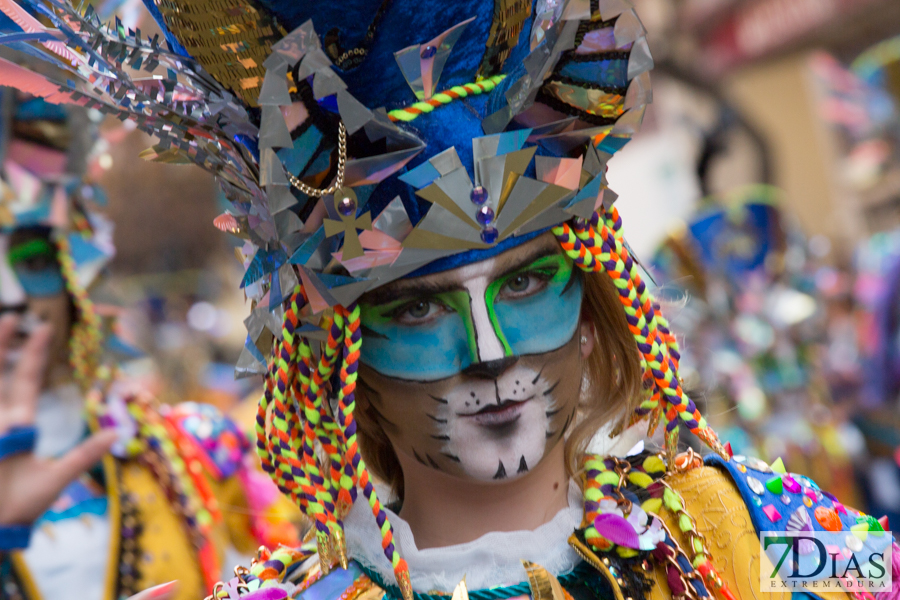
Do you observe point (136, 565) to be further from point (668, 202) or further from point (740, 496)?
point (668, 202)

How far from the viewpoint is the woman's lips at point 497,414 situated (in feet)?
4.43

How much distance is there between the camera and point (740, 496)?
1444 mm

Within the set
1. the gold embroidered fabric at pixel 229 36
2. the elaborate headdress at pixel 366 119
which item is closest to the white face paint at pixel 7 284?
the elaborate headdress at pixel 366 119

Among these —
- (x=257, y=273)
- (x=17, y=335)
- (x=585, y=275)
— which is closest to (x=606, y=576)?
(x=585, y=275)

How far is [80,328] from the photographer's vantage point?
2.64m

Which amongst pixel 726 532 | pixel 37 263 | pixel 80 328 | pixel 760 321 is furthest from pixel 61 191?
pixel 760 321

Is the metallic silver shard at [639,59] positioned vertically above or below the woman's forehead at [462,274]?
above

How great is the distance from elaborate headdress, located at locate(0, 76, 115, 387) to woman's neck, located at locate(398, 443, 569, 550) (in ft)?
4.87

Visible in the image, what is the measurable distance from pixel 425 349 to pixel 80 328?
1618 millimetres

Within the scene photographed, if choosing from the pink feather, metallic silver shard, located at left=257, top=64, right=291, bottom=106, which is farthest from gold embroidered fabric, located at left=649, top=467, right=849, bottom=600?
the pink feather

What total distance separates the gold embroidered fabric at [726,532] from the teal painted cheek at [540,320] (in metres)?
0.32

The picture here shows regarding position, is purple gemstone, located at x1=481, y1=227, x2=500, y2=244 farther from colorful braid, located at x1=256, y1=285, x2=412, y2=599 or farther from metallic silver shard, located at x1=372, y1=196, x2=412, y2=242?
colorful braid, located at x1=256, y1=285, x2=412, y2=599

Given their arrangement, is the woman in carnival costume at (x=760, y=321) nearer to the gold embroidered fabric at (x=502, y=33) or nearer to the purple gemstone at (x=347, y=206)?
the gold embroidered fabric at (x=502, y=33)

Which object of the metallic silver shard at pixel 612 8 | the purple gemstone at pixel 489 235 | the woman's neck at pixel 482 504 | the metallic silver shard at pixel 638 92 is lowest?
the woman's neck at pixel 482 504
